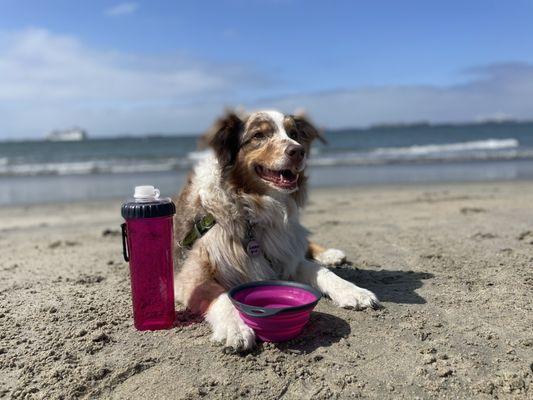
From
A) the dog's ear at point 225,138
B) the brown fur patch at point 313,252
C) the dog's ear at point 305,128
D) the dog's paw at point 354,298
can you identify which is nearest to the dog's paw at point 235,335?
the dog's paw at point 354,298

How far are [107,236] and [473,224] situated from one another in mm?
5878

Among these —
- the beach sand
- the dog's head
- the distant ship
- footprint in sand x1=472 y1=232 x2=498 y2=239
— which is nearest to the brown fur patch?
the beach sand

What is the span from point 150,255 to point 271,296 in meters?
0.98

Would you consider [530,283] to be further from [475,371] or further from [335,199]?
[335,199]

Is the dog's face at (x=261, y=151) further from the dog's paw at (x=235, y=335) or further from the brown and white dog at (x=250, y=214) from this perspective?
the dog's paw at (x=235, y=335)

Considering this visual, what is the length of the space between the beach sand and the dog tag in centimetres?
73

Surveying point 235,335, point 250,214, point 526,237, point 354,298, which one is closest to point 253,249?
point 250,214

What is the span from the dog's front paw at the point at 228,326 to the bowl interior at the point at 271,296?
0.13 m

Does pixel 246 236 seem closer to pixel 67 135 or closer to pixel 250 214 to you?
pixel 250 214

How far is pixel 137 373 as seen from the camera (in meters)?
3.04

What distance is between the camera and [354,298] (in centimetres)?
390

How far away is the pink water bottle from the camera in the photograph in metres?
3.41

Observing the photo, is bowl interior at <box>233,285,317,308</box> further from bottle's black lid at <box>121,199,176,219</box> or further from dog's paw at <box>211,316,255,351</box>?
bottle's black lid at <box>121,199,176,219</box>

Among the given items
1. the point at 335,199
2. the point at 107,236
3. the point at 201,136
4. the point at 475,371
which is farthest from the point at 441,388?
the point at 335,199
